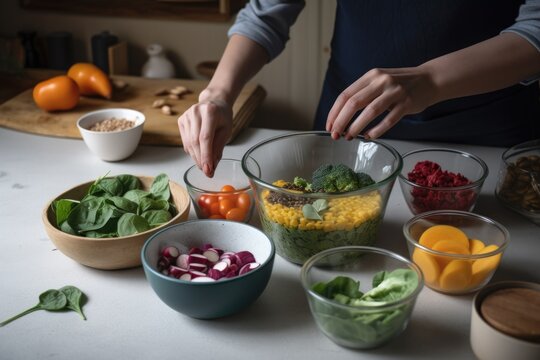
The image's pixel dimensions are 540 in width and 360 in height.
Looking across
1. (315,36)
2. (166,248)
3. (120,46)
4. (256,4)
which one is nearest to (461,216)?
(166,248)

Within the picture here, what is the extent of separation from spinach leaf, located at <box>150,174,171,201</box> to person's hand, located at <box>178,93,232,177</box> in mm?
68

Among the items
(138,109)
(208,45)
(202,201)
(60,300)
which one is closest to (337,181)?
(202,201)

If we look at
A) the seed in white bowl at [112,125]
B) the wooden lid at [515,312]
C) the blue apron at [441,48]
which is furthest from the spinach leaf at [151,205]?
the blue apron at [441,48]

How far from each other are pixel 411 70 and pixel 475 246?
0.31 metres

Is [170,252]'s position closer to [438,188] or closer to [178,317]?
[178,317]

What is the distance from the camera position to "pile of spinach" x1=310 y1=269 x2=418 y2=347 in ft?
2.68

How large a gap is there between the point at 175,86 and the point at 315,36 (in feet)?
2.33

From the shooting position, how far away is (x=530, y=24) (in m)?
1.12

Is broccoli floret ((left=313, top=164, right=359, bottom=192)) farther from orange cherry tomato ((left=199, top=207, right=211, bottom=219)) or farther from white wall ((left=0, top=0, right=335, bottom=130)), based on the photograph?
white wall ((left=0, top=0, right=335, bottom=130))

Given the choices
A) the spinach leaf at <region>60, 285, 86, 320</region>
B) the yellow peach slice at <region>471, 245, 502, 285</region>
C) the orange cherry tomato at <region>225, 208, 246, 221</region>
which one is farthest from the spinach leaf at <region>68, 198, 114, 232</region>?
the yellow peach slice at <region>471, 245, 502, 285</region>

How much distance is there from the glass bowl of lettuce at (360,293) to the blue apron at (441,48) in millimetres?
651

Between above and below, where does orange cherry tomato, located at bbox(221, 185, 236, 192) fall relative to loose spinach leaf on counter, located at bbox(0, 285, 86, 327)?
above

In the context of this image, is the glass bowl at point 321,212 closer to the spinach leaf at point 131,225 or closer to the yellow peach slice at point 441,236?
the yellow peach slice at point 441,236

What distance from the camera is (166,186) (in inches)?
45.5
